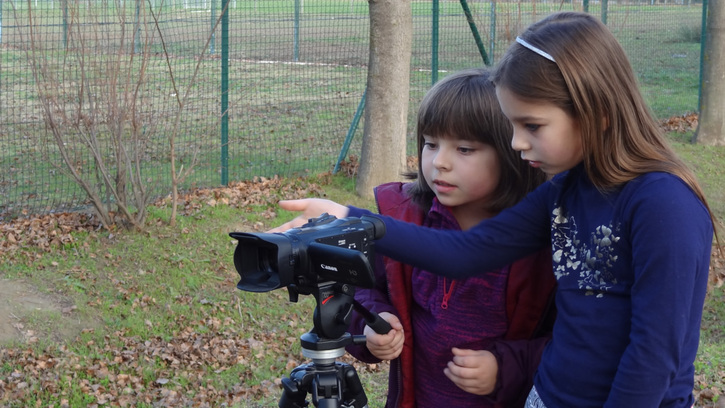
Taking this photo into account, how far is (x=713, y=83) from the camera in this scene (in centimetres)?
1113

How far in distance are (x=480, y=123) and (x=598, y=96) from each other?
17.7 inches

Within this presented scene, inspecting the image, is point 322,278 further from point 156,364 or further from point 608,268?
point 156,364

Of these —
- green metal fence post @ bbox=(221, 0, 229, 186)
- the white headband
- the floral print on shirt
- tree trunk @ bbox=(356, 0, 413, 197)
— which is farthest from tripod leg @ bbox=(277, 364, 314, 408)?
green metal fence post @ bbox=(221, 0, 229, 186)

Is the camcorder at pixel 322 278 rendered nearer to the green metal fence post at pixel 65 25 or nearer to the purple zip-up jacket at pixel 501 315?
the purple zip-up jacket at pixel 501 315

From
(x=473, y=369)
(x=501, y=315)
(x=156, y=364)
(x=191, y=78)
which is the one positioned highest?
(x=191, y=78)

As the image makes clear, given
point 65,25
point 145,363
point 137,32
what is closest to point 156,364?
point 145,363

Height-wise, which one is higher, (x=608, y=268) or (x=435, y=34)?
(x=435, y=34)

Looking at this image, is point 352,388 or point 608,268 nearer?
point 608,268

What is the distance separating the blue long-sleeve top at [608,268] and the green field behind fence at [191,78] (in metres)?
4.99

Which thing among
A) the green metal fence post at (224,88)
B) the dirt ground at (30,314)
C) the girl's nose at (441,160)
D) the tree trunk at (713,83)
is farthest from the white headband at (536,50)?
the tree trunk at (713,83)

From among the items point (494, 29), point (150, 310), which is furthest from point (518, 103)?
point (494, 29)

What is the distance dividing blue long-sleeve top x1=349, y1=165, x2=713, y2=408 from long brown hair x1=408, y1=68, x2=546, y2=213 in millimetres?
166

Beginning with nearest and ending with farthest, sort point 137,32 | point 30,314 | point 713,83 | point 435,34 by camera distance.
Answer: point 30,314, point 137,32, point 435,34, point 713,83

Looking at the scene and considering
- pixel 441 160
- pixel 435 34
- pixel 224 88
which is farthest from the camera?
pixel 435 34
